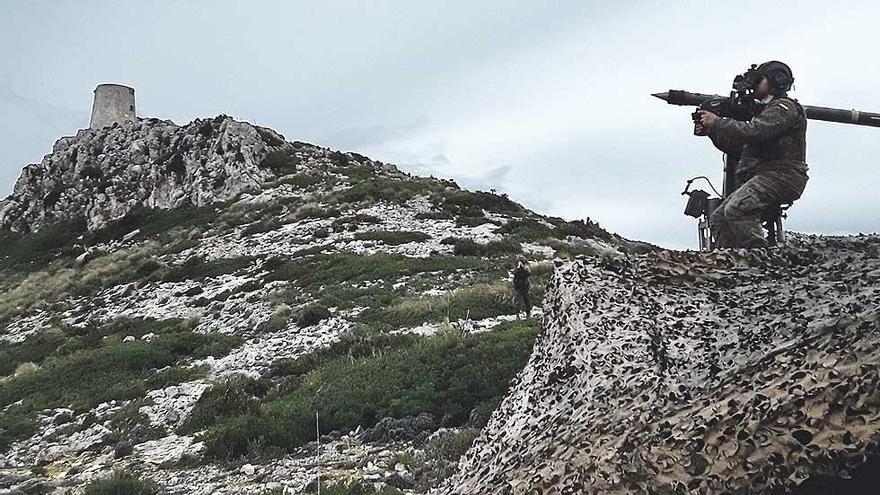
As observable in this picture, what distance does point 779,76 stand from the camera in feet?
23.0

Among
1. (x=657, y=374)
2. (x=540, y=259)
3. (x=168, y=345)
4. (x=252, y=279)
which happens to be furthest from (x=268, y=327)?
(x=657, y=374)

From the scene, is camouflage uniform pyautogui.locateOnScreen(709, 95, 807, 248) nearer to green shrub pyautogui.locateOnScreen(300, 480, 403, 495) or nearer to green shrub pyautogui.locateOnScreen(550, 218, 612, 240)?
green shrub pyautogui.locateOnScreen(300, 480, 403, 495)

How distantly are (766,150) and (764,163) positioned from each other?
12cm

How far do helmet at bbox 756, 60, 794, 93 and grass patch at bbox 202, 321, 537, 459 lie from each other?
6.24 metres

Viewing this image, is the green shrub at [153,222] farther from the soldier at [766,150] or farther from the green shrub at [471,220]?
the soldier at [766,150]

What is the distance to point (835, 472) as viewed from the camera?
3014 millimetres

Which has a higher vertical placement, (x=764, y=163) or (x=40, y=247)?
(x=40, y=247)

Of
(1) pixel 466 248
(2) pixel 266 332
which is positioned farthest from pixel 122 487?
(1) pixel 466 248

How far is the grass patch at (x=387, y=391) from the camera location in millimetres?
11562

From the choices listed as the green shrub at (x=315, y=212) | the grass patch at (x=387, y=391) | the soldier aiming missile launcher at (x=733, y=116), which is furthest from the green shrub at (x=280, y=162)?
the soldier aiming missile launcher at (x=733, y=116)

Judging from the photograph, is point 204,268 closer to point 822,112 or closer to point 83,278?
point 83,278

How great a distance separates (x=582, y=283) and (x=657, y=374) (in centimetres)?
159

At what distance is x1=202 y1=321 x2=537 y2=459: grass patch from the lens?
37.9 feet

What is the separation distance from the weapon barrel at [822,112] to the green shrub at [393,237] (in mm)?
23802
